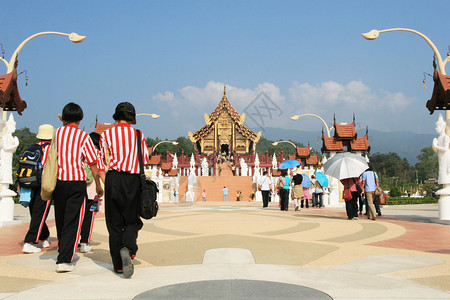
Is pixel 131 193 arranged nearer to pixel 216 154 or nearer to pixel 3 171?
pixel 3 171

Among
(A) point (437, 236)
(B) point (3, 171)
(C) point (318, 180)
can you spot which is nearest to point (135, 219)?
(A) point (437, 236)

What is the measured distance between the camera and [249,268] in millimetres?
5258

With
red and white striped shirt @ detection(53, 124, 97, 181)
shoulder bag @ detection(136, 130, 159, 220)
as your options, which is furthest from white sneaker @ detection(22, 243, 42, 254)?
shoulder bag @ detection(136, 130, 159, 220)

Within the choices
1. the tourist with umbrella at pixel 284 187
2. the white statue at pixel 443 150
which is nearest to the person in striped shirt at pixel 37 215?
the white statue at pixel 443 150

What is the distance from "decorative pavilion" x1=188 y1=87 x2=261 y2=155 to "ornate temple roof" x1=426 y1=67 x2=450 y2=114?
58.8 metres

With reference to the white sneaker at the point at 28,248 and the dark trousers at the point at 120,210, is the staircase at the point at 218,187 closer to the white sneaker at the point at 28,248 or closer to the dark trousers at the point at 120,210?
the white sneaker at the point at 28,248

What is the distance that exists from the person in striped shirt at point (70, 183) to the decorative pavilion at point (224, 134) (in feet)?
217

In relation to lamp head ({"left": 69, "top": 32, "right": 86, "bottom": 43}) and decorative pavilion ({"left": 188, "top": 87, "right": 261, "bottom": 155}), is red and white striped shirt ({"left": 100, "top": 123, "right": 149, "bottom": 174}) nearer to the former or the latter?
lamp head ({"left": 69, "top": 32, "right": 86, "bottom": 43})

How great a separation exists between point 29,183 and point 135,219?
2.85 meters

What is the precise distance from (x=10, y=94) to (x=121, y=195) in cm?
912

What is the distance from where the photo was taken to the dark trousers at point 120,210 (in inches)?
200

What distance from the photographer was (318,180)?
69.7 feet

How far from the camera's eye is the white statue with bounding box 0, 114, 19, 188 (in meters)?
11.9

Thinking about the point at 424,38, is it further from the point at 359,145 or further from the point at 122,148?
the point at 359,145
